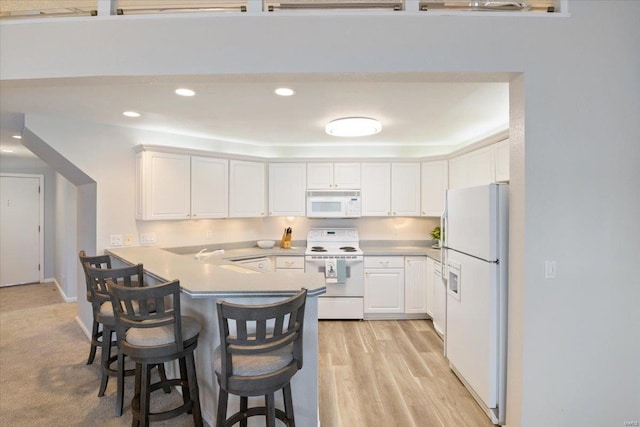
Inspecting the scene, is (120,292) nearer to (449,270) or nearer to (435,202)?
(449,270)

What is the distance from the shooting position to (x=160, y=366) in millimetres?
2303

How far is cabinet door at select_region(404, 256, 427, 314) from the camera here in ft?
13.1

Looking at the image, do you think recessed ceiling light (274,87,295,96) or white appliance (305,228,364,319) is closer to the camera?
recessed ceiling light (274,87,295,96)

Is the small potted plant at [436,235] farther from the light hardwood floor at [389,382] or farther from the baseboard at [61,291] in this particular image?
the baseboard at [61,291]

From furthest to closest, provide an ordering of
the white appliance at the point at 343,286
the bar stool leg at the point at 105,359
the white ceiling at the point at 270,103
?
the white appliance at the point at 343,286
the bar stool leg at the point at 105,359
the white ceiling at the point at 270,103

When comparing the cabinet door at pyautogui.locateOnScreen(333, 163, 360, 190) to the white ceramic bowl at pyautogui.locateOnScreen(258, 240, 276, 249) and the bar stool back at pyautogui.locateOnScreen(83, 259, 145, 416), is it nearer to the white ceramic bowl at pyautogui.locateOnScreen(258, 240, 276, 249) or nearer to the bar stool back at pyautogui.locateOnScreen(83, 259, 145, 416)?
the white ceramic bowl at pyautogui.locateOnScreen(258, 240, 276, 249)

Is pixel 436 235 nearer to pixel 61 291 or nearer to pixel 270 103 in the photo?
pixel 270 103

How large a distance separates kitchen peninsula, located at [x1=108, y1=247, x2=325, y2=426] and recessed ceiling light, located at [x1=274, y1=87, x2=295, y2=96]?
1449 millimetres

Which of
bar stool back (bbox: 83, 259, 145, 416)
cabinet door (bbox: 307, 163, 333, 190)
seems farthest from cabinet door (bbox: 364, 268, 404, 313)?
bar stool back (bbox: 83, 259, 145, 416)

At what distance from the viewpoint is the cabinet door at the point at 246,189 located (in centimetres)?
405

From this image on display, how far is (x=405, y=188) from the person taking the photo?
433 centimetres

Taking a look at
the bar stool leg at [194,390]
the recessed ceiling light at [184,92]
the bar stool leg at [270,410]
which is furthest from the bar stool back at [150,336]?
the recessed ceiling light at [184,92]

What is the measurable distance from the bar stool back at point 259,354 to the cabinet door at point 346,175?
9.54 ft

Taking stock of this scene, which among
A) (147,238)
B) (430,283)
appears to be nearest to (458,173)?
(430,283)
